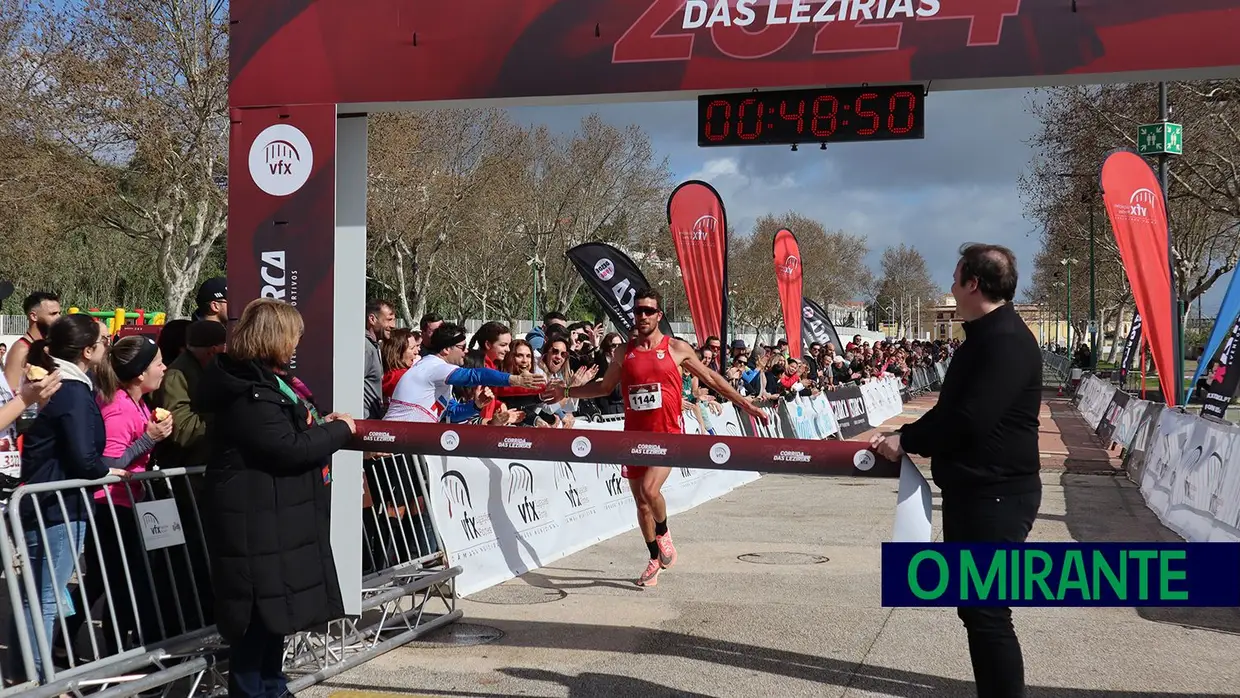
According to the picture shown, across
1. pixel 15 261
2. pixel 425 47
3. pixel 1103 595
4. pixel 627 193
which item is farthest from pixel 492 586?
pixel 627 193

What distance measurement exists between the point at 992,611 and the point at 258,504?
2.97 m

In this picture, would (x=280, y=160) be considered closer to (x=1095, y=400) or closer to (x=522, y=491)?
(x=522, y=491)

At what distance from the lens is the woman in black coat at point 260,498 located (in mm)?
4461

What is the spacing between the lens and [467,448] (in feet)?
19.3

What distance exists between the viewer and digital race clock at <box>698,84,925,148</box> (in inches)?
231

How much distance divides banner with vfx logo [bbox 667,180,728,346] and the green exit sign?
7664mm

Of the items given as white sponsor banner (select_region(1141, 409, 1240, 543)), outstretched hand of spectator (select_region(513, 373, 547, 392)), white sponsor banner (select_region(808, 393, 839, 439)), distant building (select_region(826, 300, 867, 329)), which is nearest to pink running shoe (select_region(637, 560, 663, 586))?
outstretched hand of spectator (select_region(513, 373, 547, 392))

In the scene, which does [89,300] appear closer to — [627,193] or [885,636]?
[627,193]

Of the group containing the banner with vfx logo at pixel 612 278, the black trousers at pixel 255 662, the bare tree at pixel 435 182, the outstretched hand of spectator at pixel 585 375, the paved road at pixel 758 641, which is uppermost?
the bare tree at pixel 435 182

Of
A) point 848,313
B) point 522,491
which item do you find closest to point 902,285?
point 848,313

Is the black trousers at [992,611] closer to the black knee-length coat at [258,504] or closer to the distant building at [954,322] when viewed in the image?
the black knee-length coat at [258,504]

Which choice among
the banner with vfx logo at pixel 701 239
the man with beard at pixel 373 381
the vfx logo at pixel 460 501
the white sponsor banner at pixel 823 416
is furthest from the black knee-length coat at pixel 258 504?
the white sponsor banner at pixel 823 416

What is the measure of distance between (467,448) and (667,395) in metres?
2.45

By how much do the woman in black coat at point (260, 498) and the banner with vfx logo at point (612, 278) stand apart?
36.0 feet
